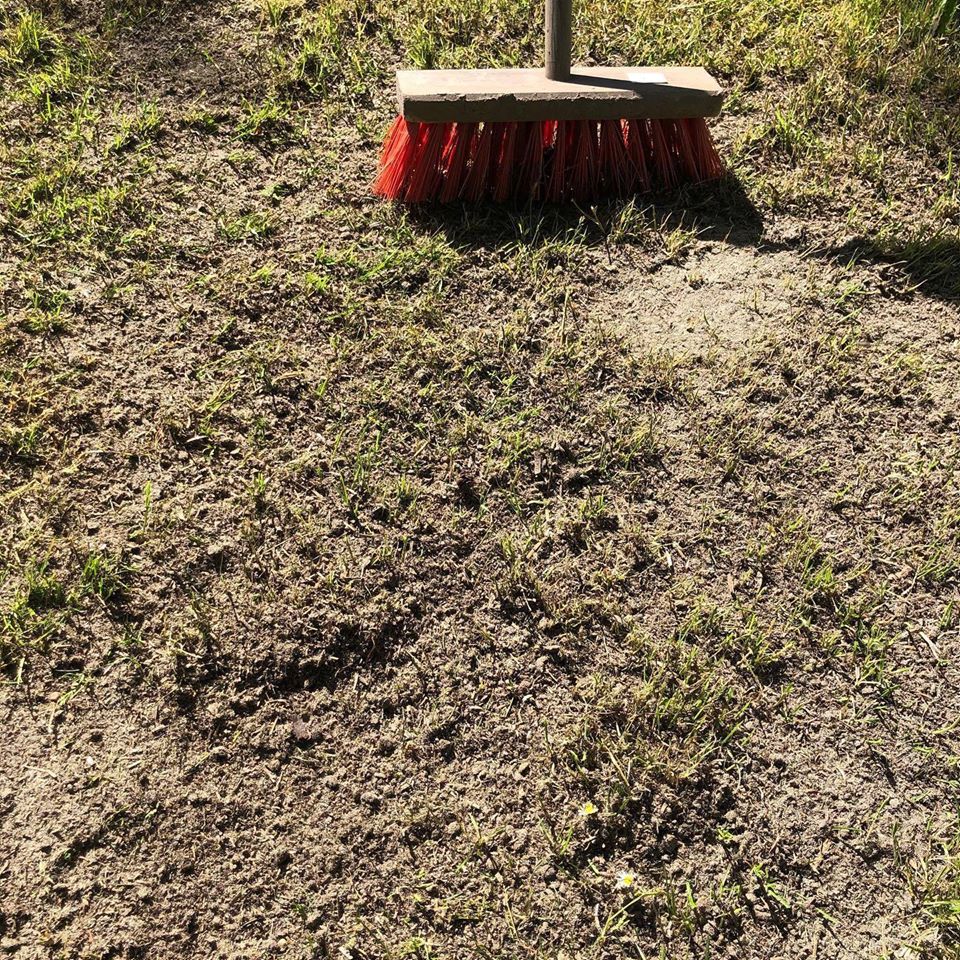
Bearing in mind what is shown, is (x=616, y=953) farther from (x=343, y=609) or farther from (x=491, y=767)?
(x=343, y=609)

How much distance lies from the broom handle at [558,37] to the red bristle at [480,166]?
A: 273 millimetres

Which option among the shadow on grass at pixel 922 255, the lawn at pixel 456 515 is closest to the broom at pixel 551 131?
the lawn at pixel 456 515

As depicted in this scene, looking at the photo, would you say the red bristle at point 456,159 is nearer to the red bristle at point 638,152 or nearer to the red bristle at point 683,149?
the red bristle at point 638,152

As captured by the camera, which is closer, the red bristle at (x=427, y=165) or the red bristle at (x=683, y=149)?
the red bristle at (x=427, y=165)

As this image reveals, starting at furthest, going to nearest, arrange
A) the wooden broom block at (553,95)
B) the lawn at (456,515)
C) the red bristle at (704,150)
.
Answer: the red bristle at (704,150)
the wooden broom block at (553,95)
the lawn at (456,515)

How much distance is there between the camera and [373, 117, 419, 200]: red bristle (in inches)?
122

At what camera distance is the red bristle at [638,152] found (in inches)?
126

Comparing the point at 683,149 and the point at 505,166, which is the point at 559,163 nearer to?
the point at 505,166

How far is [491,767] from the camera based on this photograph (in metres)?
2.23

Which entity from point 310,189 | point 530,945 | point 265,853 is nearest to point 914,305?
point 310,189

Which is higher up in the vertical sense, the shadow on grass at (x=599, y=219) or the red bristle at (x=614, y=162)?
the red bristle at (x=614, y=162)

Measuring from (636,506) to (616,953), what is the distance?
3.78 feet

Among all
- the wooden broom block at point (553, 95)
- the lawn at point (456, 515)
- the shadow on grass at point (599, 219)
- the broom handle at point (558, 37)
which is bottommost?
the lawn at point (456, 515)

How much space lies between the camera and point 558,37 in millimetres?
2984
